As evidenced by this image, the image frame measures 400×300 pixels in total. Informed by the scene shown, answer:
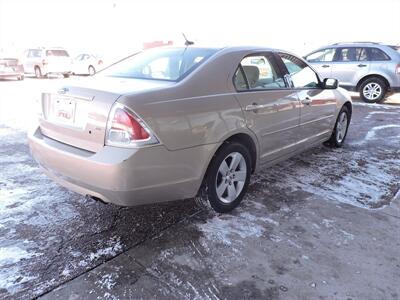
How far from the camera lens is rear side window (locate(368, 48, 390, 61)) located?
33.5ft

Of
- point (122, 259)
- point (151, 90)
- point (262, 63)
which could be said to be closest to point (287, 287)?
point (122, 259)

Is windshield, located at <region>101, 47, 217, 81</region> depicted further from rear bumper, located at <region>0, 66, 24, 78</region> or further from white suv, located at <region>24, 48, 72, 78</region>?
white suv, located at <region>24, 48, 72, 78</region>

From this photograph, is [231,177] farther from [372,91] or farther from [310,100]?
[372,91]

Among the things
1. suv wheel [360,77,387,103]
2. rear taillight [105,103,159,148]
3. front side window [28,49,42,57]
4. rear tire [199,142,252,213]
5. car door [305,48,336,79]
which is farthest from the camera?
front side window [28,49,42,57]

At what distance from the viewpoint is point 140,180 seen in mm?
2705

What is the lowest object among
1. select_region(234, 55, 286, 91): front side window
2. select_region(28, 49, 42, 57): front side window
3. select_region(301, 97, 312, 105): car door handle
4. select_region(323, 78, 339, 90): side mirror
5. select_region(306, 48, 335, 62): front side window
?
select_region(28, 49, 42, 57): front side window

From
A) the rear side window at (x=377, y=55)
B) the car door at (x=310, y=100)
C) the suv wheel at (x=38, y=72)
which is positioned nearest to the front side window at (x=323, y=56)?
the rear side window at (x=377, y=55)

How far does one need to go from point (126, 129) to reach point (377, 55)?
31.8ft

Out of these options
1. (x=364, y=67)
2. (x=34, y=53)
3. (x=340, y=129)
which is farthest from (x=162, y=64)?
(x=34, y=53)

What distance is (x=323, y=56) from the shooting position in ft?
36.5

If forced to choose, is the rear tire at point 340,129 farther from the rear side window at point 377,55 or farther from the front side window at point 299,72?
the rear side window at point 377,55

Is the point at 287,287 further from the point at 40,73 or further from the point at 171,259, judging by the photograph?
the point at 40,73

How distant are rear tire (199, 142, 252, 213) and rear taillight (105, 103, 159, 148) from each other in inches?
31.6

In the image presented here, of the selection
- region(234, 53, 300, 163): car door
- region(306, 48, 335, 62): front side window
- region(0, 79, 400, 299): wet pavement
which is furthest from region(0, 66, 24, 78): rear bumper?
region(234, 53, 300, 163): car door
